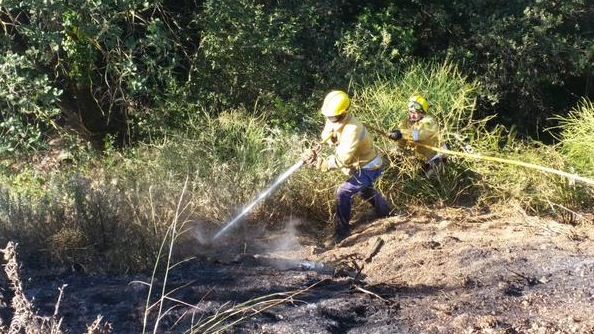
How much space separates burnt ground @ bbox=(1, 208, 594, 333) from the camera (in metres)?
4.50

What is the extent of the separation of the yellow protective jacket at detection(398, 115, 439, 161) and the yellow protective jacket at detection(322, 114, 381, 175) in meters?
0.70

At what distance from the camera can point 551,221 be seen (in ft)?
22.5

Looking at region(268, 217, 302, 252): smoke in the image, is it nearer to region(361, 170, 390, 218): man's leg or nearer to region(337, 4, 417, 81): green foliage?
region(361, 170, 390, 218): man's leg

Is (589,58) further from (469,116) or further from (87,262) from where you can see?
(87,262)

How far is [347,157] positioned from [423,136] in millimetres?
1137

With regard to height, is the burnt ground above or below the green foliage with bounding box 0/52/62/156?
below

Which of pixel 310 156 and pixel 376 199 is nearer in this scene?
pixel 310 156

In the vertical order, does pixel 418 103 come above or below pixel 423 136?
above

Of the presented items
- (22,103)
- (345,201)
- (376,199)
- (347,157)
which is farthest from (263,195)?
(22,103)

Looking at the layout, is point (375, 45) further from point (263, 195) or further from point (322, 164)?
point (263, 195)

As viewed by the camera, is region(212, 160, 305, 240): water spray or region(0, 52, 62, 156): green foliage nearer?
region(212, 160, 305, 240): water spray

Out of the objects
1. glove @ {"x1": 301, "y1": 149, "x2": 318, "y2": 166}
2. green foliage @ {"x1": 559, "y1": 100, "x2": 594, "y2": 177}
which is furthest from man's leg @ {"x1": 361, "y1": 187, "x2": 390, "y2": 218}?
green foliage @ {"x1": 559, "y1": 100, "x2": 594, "y2": 177}

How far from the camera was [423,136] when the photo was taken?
7426 millimetres

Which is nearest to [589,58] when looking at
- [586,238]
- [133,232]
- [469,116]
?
[469,116]
